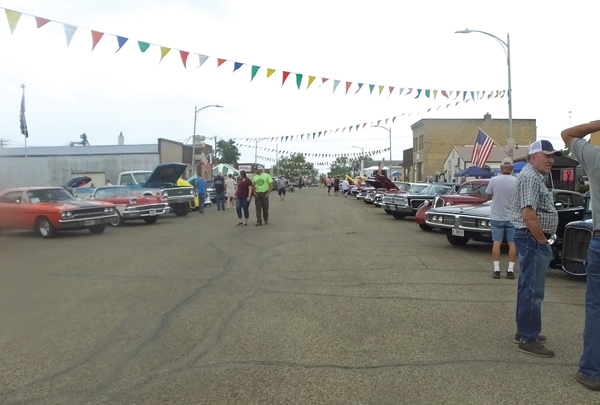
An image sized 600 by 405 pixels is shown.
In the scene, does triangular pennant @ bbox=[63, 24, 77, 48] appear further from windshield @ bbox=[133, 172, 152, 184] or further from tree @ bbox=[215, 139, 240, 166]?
tree @ bbox=[215, 139, 240, 166]

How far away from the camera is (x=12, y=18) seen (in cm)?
1203

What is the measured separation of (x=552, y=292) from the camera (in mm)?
7566

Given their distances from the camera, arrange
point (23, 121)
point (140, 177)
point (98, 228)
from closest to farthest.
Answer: point (23, 121) < point (98, 228) < point (140, 177)

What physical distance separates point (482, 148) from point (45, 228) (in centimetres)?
2010

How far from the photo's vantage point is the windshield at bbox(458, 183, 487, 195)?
51.4ft

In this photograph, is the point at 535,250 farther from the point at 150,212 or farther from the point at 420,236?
the point at 150,212

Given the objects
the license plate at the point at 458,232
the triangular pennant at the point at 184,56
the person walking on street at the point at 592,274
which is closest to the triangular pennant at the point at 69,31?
the triangular pennant at the point at 184,56

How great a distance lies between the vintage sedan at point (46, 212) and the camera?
14405 mm

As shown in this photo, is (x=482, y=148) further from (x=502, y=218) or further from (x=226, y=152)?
(x=226, y=152)

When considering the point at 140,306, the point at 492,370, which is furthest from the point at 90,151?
the point at 492,370

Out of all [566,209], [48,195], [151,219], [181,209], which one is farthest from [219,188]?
[566,209]

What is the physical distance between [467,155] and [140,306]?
151 feet

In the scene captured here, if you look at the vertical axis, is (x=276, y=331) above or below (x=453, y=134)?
below

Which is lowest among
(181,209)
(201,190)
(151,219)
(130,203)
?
(151,219)
